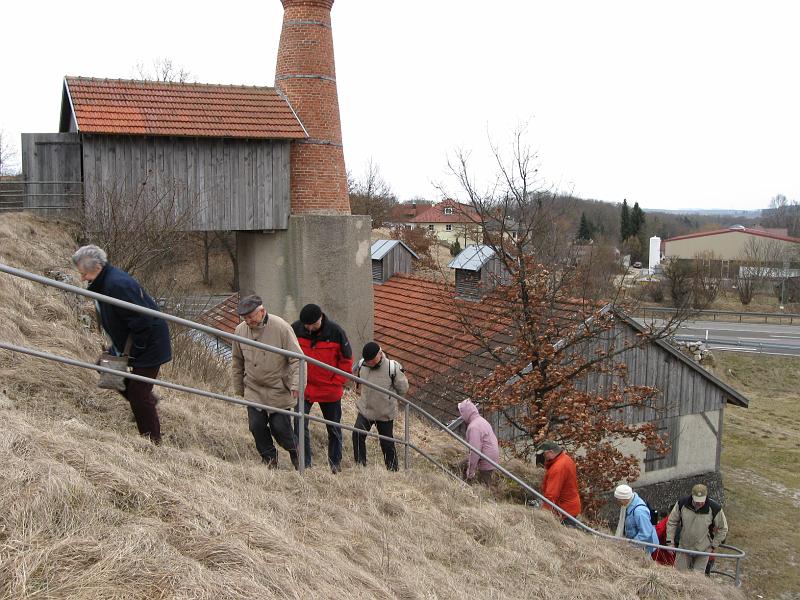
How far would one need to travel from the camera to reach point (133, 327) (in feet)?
16.9

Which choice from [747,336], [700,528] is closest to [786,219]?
[747,336]

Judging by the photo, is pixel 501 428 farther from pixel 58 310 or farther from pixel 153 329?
pixel 153 329

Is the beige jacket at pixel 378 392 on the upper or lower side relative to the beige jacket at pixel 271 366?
lower

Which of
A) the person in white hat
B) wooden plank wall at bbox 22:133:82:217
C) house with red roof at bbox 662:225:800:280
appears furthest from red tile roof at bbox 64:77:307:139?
house with red roof at bbox 662:225:800:280

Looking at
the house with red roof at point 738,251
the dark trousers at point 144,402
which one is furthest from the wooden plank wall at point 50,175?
the house with red roof at point 738,251

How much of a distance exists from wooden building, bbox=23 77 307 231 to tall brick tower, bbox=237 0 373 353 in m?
0.35

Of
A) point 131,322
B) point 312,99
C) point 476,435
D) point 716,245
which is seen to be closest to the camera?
point 131,322

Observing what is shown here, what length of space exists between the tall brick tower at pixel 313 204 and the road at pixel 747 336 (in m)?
19.1

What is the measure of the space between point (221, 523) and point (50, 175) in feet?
44.4

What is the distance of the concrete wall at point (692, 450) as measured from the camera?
17.0 meters

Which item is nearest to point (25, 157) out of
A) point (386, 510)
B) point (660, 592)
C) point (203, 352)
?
point (203, 352)

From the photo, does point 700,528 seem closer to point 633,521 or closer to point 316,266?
point 633,521

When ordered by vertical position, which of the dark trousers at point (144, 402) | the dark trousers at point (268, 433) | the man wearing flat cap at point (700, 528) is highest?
the dark trousers at point (144, 402)

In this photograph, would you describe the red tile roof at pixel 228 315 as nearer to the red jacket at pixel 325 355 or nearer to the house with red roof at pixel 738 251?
the red jacket at pixel 325 355
